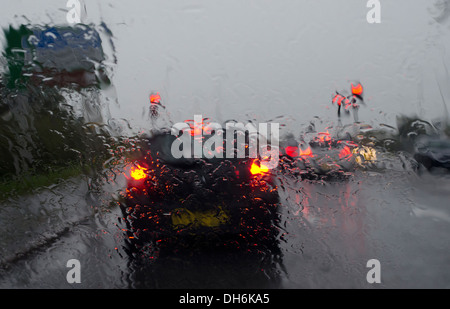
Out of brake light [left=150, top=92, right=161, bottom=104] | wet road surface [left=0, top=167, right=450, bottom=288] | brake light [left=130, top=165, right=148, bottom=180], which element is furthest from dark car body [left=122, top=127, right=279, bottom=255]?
brake light [left=150, top=92, right=161, bottom=104]

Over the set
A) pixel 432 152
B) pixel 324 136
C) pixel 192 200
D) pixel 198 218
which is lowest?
pixel 198 218

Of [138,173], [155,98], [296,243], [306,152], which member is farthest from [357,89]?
[138,173]

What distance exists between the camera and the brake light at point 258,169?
2406 mm

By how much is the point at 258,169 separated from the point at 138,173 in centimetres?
86

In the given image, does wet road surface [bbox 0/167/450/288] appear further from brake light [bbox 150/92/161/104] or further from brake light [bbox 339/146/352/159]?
brake light [bbox 150/92/161/104]

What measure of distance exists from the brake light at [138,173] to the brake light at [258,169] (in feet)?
2.51

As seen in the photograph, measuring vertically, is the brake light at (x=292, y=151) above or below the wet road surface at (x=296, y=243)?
above

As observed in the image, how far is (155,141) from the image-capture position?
2.36 metres

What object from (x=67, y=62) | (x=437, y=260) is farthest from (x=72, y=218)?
(x=437, y=260)

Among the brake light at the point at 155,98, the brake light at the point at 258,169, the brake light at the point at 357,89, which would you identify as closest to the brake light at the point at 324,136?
the brake light at the point at 357,89

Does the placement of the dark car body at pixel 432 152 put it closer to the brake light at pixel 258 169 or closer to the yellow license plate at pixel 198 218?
the brake light at pixel 258 169

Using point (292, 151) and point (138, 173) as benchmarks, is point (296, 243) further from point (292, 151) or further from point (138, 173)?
point (138, 173)

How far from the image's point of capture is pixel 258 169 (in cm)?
243
